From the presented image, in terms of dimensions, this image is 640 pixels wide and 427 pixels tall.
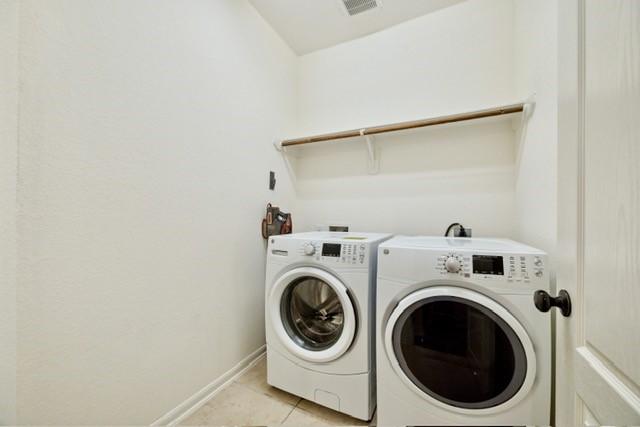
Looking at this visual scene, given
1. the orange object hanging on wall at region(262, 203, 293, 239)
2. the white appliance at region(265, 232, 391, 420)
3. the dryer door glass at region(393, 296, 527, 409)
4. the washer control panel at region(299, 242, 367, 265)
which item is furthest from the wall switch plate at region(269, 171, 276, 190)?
the dryer door glass at region(393, 296, 527, 409)

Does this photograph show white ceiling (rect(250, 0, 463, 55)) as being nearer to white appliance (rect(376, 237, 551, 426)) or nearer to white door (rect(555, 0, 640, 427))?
white door (rect(555, 0, 640, 427))

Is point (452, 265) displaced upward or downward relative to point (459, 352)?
upward

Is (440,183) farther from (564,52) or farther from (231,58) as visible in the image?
(231,58)

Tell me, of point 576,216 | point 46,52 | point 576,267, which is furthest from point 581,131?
point 46,52

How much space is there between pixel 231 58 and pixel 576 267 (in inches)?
73.5

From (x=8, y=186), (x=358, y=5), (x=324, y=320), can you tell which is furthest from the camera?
(x=358, y=5)

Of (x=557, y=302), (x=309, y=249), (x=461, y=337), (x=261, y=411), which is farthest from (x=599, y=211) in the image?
(x=261, y=411)

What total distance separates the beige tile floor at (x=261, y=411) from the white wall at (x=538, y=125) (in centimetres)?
134

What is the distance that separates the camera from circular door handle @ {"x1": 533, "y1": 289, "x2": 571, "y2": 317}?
0.53 meters

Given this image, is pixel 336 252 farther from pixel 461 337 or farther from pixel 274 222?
pixel 274 222

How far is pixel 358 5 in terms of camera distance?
1.74m

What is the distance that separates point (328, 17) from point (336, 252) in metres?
1.82

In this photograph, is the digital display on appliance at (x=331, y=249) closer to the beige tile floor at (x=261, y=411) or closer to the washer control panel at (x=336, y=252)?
the washer control panel at (x=336, y=252)

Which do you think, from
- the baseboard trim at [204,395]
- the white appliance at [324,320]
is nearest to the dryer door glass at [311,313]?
the white appliance at [324,320]
